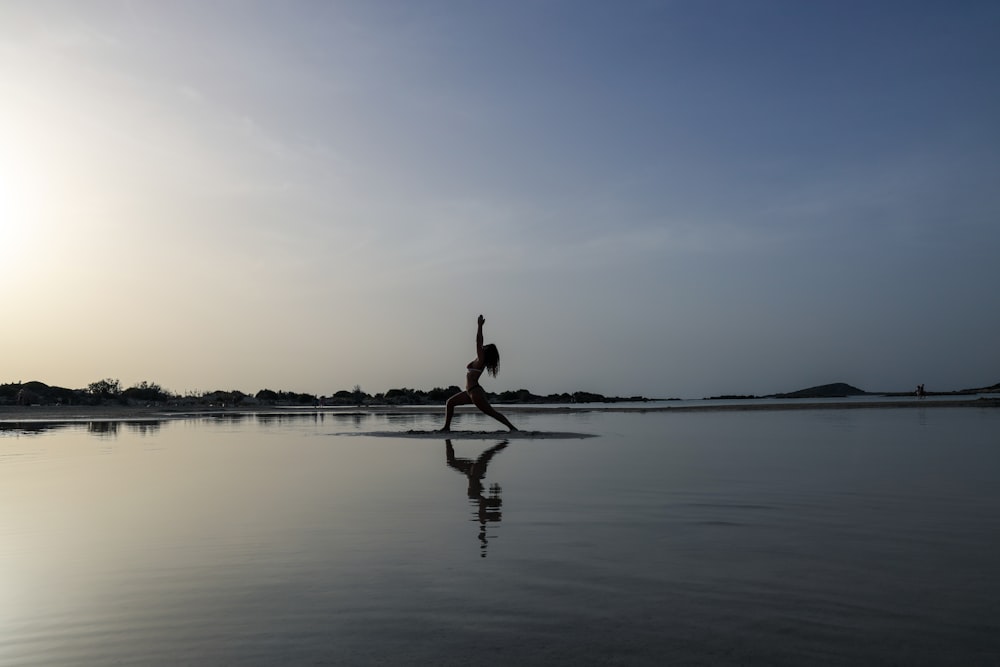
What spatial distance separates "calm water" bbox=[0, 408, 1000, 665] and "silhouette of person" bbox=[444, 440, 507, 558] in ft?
0.25

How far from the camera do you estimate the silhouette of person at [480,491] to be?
7.83 meters

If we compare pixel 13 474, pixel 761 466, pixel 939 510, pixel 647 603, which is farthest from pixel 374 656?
pixel 13 474

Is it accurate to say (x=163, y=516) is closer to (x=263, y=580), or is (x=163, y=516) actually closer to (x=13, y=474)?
(x=263, y=580)

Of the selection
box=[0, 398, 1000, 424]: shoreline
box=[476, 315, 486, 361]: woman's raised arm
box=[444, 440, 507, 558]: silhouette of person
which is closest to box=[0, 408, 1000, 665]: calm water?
box=[444, 440, 507, 558]: silhouette of person

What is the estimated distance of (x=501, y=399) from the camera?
115125mm

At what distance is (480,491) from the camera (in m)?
10.3

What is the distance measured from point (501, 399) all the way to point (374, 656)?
367ft

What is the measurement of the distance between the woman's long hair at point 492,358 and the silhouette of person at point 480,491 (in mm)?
6590

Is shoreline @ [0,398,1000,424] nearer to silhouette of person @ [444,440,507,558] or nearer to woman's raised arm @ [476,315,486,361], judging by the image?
woman's raised arm @ [476,315,486,361]

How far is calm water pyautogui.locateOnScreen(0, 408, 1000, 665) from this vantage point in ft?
13.0

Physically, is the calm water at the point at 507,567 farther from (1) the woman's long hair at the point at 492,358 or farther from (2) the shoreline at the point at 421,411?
(2) the shoreline at the point at 421,411

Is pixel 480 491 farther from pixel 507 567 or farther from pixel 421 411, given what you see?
pixel 421 411

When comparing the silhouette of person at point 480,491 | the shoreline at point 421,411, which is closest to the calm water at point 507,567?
the silhouette of person at point 480,491

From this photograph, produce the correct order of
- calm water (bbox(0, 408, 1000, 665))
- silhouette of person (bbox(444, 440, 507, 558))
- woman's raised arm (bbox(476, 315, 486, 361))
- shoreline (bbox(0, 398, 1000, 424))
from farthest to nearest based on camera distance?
shoreline (bbox(0, 398, 1000, 424))
woman's raised arm (bbox(476, 315, 486, 361))
silhouette of person (bbox(444, 440, 507, 558))
calm water (bbox(0, 408, 1000, 665))
